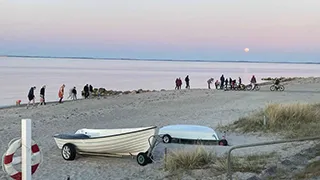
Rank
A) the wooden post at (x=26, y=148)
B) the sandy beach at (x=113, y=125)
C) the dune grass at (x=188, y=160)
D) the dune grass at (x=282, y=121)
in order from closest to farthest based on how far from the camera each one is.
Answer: the wooden post at (x=26, y=148) < the dune grass at (x=188, y=160) < the sandy beach at (x=113, y=125) < the dune grass at (x=282, y=121)

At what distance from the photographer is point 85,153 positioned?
1159 cm

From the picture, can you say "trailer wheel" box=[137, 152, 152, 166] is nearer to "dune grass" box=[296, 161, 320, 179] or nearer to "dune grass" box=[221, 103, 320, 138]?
"dune grass" box=[296, 161, 320, 179]

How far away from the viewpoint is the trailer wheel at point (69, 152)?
37.2 feet

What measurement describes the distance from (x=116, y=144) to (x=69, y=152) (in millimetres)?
1325

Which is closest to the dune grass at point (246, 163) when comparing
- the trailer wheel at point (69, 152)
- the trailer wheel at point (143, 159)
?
the trailer wheel at point (143, 159)

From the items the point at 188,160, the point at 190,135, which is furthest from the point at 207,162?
the point at 190,135

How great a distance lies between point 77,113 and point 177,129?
11.0 metres

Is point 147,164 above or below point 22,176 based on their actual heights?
below

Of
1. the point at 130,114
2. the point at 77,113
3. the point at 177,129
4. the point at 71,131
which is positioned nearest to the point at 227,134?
the point at 177,129

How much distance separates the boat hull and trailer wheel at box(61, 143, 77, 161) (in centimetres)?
13

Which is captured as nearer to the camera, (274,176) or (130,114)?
(274,176)

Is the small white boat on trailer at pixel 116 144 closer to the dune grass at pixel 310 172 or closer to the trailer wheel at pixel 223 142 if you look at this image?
the trailer wheel at pixel 223 142

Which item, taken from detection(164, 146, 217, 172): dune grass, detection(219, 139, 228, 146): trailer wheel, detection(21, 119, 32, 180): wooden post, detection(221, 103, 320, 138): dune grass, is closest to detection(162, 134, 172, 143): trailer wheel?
detection(219, 139, 228, 146): trailer wheel

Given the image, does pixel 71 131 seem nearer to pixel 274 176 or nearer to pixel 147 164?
pixel 147 164
